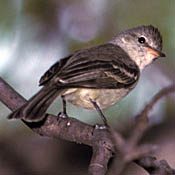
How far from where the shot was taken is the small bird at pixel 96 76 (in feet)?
9.96

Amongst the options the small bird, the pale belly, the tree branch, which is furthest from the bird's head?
the tree branch

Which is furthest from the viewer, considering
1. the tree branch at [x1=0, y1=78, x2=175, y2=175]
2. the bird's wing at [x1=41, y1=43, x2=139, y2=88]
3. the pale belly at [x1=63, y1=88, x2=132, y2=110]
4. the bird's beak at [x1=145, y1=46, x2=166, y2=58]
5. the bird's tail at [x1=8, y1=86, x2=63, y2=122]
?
the bird's beak at [x1=145, y1=46, x2=166, y2=58]

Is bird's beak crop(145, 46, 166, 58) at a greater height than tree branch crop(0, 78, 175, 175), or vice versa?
tree branch crop(0, 78, 175, 175)

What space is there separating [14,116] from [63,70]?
0.82 metres

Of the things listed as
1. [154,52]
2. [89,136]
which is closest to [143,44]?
[154,52]

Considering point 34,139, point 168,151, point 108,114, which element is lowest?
point 168,151

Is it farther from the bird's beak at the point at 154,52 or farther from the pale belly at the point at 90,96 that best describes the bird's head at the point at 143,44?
the pale belly at the point at 90,96

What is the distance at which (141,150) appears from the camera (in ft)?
4.57

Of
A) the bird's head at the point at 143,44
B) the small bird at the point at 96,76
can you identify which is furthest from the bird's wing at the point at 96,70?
the bird's head at the point at 143,44

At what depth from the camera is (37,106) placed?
9.43 ft

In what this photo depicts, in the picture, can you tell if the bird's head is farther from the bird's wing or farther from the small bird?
the bird's wing

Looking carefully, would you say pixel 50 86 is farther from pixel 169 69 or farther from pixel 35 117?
pixel 169 69

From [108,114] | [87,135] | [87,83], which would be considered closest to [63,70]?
[87,83]

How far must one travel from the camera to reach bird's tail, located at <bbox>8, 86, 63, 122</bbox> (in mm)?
2729
